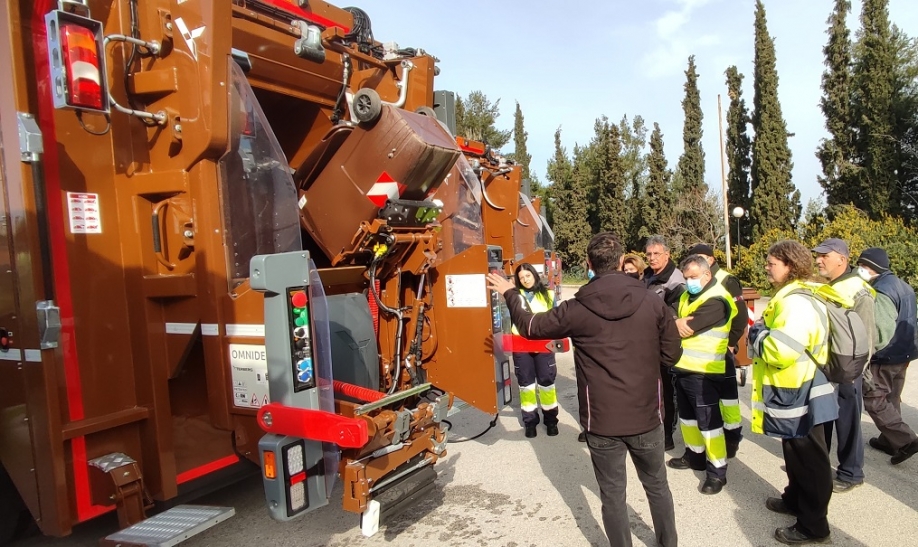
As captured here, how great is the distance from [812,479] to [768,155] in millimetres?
21139

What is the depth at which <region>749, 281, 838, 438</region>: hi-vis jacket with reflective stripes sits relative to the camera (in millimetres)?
2955

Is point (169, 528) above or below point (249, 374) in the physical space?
below

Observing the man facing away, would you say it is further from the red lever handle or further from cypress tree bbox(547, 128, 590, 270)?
cypress tree bbox(547, 128, 590, 270)

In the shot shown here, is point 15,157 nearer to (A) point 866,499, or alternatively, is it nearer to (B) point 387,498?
(B) point 387,498

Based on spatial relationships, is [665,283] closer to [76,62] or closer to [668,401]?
[668,401]

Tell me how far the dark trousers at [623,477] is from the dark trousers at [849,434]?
1.48 m

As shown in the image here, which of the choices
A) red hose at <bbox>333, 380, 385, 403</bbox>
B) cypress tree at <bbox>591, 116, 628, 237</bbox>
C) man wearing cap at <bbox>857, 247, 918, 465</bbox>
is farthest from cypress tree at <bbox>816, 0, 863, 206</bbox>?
red hose at <bbox>333, 380, 385, 403</bbox>

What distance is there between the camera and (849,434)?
3637 millimetres

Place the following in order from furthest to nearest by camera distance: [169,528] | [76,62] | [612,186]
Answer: [612,186] < [169,528] < [76,62]

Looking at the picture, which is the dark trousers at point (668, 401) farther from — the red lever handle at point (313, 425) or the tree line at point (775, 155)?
the tree line at point (775, 155)

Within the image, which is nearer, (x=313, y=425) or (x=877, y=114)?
(x=313, y=425)

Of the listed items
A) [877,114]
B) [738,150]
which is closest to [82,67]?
[877,114]

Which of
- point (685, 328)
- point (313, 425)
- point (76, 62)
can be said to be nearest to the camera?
point (76, 62)

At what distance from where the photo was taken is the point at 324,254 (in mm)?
3637
